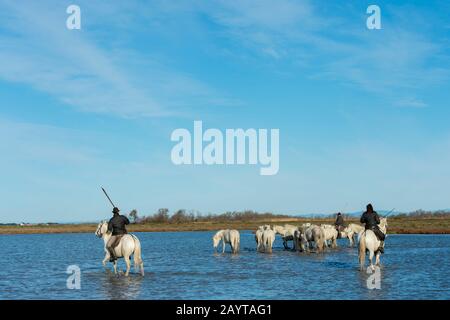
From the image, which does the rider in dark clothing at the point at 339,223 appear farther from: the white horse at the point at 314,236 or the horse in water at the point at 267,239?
the horse in water at the point at 267,239

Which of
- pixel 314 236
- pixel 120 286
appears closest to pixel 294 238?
pixel 314 236

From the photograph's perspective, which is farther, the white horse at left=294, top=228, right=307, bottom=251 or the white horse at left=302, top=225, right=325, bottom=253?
the white horse at left=294, top=228, right=307, bottom=251

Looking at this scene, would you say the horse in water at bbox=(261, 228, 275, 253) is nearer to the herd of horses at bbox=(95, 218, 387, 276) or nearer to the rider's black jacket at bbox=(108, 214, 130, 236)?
the herd of horses at bbox=(95, 218, 387, 276)

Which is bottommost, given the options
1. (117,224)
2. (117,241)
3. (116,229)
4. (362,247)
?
(362,247)

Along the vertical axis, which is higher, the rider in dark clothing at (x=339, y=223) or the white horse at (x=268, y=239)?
the rider in dark clothing at (x=339, y=223)

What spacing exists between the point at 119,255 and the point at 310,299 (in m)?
9.25

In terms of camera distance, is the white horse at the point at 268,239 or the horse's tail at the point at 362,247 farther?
the white horse at the point at 268,239

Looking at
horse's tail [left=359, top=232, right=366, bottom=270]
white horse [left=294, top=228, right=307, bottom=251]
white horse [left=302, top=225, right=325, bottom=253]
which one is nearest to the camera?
horse's tail [left=359, top=232, right=366, bottom=270]

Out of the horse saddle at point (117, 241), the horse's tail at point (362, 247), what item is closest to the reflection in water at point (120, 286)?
the horse saddle at point (117, 241)

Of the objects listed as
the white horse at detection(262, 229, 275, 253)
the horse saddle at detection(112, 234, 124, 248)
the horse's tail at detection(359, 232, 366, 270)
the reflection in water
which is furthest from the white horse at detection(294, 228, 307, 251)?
the horse saddle at detection(112, 234, 124, 248)

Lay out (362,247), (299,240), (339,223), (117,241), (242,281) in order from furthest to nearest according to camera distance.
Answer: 1. (339,223)
2. (299,240)
3. (362,247)
4. (117,241)
5. (242,281)

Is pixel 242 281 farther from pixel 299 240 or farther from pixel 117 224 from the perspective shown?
pixel 299 240
